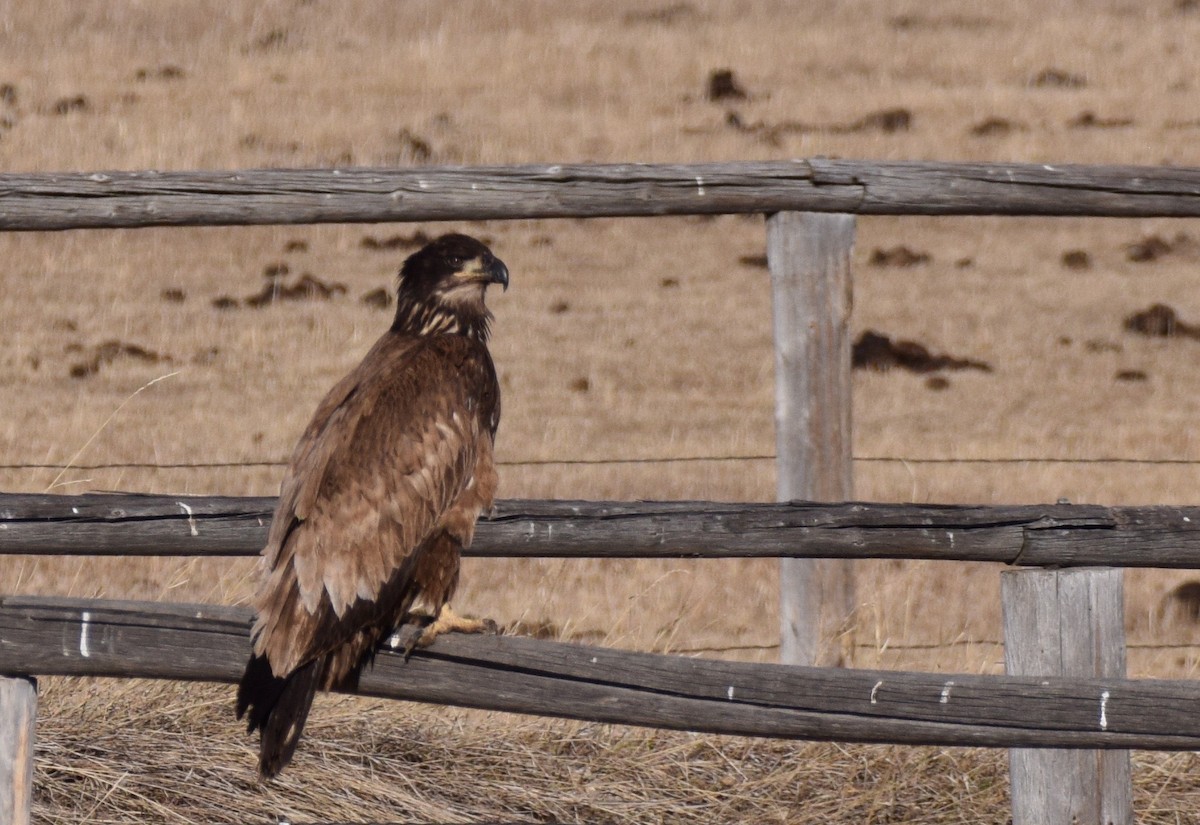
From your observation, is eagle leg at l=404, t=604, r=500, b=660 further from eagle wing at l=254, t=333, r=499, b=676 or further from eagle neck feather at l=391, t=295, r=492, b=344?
eagle neck feather at l=391, t=295, r=492, b=344

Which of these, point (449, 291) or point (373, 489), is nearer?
point (373, 489)

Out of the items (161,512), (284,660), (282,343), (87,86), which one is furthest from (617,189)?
(87,86)

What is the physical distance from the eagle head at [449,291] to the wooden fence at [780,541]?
0.41 feet

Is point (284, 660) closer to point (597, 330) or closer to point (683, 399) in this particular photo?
point (683, 399)

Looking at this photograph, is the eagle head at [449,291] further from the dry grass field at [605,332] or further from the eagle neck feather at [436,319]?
the dry grass field at [605,332]

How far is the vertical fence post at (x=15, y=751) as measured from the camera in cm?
320

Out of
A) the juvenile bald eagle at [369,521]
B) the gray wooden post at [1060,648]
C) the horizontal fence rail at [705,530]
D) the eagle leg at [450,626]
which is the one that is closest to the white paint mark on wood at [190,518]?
the horizontal fence rail at [705,530]

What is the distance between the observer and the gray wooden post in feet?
12.1

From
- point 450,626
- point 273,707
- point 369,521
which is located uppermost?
point 369,521

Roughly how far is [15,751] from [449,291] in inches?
67.6

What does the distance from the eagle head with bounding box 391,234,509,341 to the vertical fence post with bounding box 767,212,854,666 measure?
28.1 inches

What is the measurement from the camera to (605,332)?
1425cm

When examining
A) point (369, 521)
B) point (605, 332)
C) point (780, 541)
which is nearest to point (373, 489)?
point (369, 521)

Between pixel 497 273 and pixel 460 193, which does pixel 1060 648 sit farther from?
pixel 460 193
